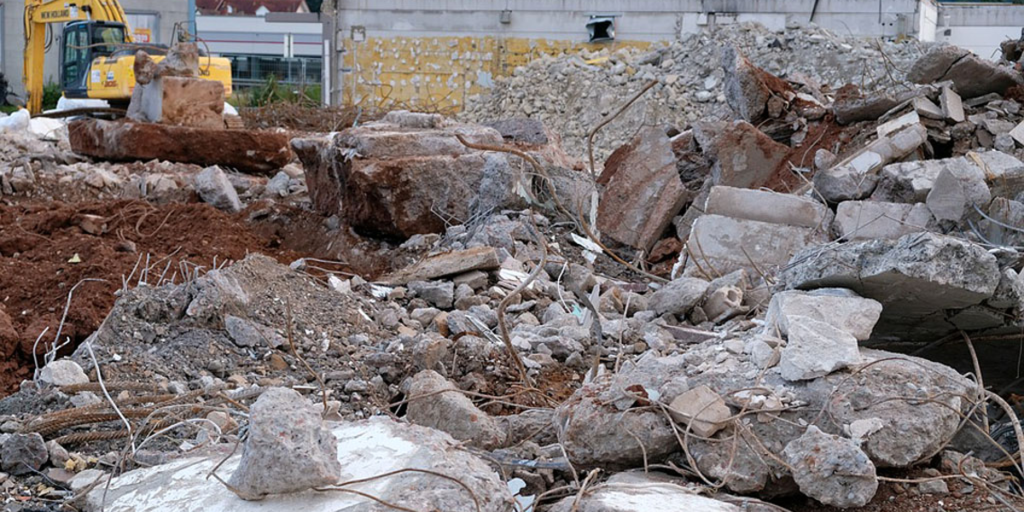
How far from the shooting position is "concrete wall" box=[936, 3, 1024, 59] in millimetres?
21594

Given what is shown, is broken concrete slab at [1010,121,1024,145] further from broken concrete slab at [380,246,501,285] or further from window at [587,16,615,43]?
window at [587,16,615,43]

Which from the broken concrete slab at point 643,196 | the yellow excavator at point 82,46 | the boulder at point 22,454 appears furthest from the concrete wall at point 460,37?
the boulder at point 22,454

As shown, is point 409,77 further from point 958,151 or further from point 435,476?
point 435,476

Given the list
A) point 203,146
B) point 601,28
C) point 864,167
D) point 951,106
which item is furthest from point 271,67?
point 864,167

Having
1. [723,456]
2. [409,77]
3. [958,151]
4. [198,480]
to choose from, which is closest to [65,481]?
[198,480]

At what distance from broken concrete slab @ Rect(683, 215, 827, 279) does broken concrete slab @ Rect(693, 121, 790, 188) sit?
54.5 inches

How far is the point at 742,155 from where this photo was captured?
24.9ft

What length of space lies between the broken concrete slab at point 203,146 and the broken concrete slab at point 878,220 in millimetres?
6881

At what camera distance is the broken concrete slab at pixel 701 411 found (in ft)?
10.2

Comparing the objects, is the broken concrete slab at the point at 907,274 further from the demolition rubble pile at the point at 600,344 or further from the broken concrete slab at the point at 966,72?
the broken concrete slab at the point at 966,72

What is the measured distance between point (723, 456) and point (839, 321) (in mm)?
824

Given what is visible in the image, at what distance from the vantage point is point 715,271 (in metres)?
6.02

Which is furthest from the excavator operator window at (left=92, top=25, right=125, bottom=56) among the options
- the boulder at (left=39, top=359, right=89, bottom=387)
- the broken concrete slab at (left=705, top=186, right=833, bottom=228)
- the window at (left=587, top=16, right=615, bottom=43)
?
the boulder at (left=39, top=359, right=89, bottom=387)

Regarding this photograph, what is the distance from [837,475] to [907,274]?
1.01 metres
